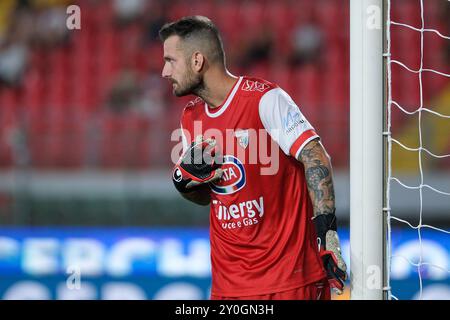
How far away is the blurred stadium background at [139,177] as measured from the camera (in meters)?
7.31

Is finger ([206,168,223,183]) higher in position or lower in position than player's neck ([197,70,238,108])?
lower

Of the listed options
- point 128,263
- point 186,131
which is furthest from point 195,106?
point 128,263

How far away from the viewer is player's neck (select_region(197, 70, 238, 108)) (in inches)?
143

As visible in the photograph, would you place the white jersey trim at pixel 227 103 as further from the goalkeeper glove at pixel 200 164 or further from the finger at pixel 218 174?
the finger at pixel 218 174

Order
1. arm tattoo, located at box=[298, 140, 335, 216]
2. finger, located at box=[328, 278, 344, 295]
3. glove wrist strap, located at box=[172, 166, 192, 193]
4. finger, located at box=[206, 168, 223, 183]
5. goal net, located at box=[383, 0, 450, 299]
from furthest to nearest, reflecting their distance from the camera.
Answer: goal net, located at box=[383, 0, 450, 299], glove wrist strap, located at box=[172, 166, 192, 193], finger, located at box=[206, 168, 223, 183], arm tattoo, located at box=[298, 140, 335, 216], finger, located at box=[328, 278, 344, 295]

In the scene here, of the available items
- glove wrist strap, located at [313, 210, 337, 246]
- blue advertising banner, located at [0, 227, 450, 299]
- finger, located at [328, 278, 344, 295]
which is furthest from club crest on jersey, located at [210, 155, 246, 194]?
blue advertising banner, located at [0, 227, 450, 299]

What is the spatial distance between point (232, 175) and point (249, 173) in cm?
7

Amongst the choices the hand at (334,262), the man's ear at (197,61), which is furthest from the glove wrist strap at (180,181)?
the hand at (334,262)

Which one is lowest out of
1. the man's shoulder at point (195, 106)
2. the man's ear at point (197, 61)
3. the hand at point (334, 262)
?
the hand at point (334, 262)

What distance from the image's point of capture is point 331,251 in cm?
323

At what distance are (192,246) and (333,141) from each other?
1583 millimetres

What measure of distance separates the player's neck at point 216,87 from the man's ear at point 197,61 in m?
0.05

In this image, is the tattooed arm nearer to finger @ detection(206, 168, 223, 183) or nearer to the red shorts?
the red shorts

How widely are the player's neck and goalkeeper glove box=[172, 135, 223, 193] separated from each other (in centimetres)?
17
